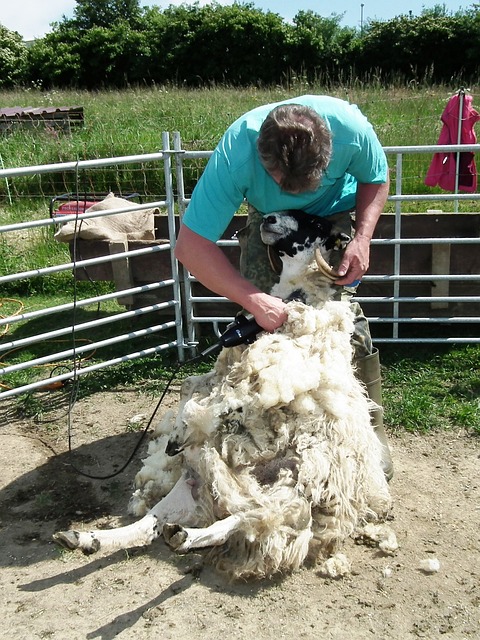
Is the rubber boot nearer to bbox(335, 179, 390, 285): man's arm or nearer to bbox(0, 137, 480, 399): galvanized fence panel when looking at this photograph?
bbox(335, 179, 390, 285): man's arm

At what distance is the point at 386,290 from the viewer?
209 inches

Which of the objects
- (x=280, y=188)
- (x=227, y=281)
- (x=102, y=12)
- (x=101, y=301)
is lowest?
(x=101, y=301)

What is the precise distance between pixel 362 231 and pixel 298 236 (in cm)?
32

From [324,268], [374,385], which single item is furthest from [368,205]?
[374,385]

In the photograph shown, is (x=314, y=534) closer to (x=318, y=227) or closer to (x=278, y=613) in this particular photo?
(x=278, y=613)

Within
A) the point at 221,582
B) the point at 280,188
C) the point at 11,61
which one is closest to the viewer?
the point at 221,582

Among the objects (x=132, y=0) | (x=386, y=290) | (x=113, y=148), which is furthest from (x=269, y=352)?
(x=132, y=0)

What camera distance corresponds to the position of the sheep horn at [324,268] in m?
2.98

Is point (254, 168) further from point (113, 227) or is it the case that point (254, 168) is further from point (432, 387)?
point (113, 227)

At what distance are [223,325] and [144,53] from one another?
105ft

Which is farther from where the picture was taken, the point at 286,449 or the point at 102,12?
the point at 102,12

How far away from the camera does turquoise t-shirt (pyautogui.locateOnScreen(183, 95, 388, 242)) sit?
2883mm

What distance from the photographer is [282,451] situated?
9.14ft

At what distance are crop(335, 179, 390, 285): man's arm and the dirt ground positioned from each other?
3.89 feet
